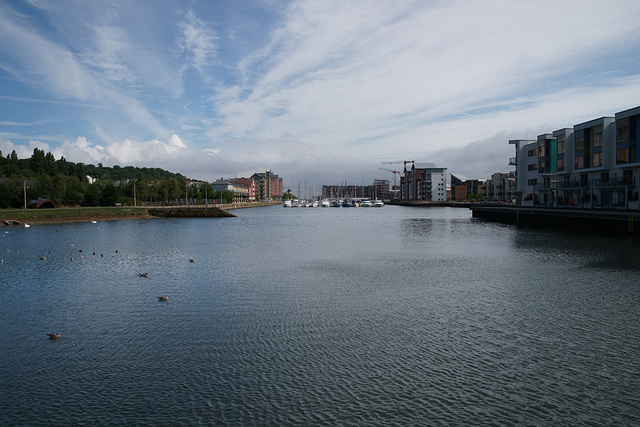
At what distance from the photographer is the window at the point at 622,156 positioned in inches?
2030

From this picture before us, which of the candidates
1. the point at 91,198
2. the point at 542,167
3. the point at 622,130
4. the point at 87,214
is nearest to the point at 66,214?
the point at 87,214

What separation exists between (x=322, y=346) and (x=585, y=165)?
6338 centimetres

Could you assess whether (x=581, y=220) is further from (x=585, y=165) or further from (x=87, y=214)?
(x=87, y=214)

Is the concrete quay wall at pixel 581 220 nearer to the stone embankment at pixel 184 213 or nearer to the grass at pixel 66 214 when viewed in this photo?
the stone embankment at pixel 184 213

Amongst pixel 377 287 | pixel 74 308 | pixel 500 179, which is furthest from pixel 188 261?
pixel 500 179

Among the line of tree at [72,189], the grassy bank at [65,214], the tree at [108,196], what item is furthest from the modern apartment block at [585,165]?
the tree at [108,196]

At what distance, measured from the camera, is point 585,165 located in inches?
2395

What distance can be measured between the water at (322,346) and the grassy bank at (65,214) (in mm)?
47515

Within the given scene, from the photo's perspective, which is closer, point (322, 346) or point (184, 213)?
point (322, 346)

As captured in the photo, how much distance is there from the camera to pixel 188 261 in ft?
93.5

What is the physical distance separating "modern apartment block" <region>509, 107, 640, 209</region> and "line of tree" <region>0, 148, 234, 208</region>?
87419 millimetres

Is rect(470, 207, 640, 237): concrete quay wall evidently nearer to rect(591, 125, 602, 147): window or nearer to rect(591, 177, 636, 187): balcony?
rect(591, 177, 636, 187): balcony

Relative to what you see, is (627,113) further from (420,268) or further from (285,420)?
(285,420)

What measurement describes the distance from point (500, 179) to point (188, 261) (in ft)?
603
